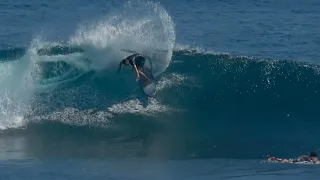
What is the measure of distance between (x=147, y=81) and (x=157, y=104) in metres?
0.85

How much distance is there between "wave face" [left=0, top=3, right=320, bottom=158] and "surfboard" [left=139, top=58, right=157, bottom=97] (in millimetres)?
299

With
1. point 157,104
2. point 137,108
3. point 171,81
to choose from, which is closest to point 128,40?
point 171,81

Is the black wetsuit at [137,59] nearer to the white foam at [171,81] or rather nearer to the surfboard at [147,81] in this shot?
the surfboard at [147,81]

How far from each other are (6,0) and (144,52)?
1625 centimetres

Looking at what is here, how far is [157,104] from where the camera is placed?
3067 cm

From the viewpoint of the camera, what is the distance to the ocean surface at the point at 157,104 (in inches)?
979

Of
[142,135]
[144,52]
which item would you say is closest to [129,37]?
[144,52]

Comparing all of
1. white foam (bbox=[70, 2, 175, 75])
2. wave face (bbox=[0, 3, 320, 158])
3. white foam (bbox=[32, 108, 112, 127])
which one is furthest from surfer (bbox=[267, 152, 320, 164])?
white foam (bbox=[70, 2, 175, 75])

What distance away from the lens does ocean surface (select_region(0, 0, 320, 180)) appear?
24.9 m

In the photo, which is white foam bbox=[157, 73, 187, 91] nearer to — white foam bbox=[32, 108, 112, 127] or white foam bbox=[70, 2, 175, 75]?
white foam bbox=[70, 2, 175, 75]

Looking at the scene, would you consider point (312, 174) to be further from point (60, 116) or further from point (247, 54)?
point (247, 54)

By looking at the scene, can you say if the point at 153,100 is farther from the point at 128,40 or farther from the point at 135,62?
the point at 128,40

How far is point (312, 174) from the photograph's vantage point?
2291cm

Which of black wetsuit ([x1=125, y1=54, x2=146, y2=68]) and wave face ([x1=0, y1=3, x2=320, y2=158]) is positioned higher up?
black wetsuit ([x1=125, y1=54, x2=146, y2=68])
